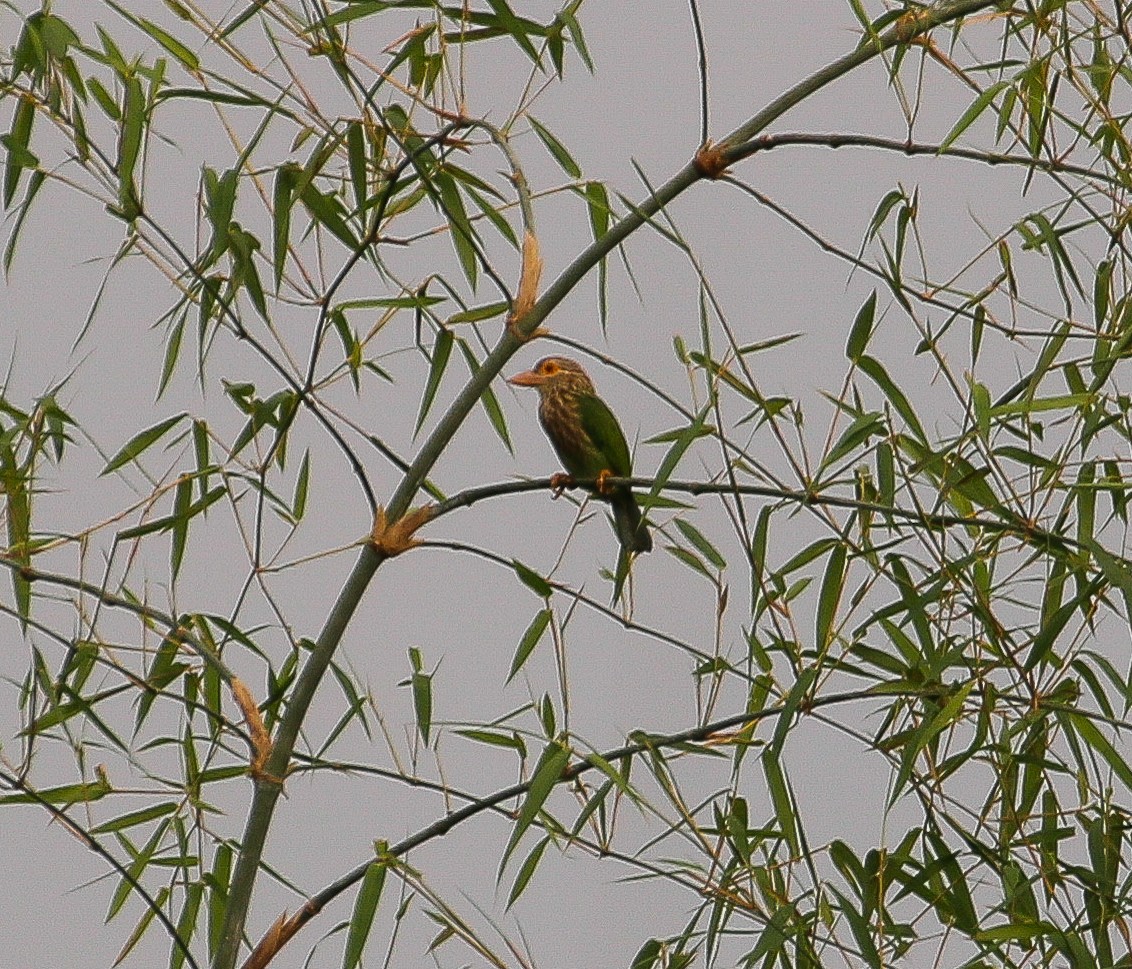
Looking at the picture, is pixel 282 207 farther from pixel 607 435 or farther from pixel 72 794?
pixel 607 435

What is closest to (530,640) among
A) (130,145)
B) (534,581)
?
(534,581)

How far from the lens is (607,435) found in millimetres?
2998

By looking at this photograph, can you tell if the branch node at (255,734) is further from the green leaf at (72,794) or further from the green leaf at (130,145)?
the green leaf at (130,145)

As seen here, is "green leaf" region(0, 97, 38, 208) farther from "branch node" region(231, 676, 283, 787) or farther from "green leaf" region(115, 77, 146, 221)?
"branch node" region(231, 676, 283, 787)

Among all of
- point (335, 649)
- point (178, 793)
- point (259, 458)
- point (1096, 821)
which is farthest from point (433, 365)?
point (1096, 821)

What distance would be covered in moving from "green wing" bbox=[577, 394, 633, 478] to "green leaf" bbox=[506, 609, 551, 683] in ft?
3.08

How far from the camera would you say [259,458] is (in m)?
1.98

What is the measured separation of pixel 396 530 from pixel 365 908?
1.35 ft

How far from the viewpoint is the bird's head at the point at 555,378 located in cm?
312

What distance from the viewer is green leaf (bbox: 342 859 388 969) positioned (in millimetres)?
1822

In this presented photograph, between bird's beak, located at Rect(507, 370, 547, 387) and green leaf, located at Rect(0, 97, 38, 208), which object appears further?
bird's beak, located at Rect(507, 370, 547, 387)

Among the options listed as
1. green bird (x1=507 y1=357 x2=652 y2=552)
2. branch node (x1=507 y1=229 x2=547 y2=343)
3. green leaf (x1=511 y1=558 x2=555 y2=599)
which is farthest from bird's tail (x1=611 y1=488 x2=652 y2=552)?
branch node (x1=507 y1=229 x2=547 y2=343)

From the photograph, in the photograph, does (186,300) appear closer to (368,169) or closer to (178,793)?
(368,169)

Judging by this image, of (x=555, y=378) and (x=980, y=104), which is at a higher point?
(x=555, y=378)
